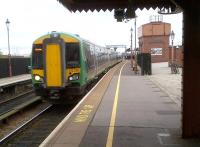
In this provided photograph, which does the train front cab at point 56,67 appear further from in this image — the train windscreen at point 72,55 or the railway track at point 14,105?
the railway track at point 14,105

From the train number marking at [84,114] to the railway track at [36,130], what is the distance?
1.11 metres

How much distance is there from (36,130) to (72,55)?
4.34 metres

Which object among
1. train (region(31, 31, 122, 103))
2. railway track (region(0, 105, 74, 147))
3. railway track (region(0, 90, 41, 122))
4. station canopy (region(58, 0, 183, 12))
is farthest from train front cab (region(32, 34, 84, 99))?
station canopy (region(58, 0, 183, 12))

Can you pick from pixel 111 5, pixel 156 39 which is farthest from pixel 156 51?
pixel 111 5

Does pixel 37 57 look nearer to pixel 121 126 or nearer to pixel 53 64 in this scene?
pixel 53 64

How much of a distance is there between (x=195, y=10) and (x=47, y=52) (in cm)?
840

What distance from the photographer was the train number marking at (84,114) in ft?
39.8

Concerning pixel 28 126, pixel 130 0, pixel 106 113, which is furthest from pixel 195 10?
pixel 28 126

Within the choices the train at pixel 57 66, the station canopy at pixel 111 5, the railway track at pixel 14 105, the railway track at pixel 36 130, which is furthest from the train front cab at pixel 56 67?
the station canopy at pixel 111 5

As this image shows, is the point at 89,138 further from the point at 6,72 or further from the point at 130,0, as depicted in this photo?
the point at 6,72

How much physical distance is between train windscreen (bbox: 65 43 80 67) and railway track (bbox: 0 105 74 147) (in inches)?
80.3

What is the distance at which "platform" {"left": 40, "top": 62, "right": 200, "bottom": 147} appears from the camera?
29.7ft

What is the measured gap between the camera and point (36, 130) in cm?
1364

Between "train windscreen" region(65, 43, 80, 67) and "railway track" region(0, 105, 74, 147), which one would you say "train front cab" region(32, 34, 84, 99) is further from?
"railway track" region(0, 105, 74, 147)
